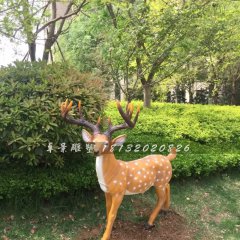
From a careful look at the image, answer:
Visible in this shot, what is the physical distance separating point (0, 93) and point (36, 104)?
535 mm

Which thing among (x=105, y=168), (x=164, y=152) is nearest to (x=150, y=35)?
(x=164, y=152)

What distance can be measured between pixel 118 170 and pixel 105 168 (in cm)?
20

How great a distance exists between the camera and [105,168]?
3.67 meters

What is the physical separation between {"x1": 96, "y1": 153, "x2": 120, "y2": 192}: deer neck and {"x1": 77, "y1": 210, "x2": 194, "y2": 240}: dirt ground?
83 cm

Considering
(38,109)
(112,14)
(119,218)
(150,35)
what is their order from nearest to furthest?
(38,109) < (119,218) < (150,35) < (112,14)

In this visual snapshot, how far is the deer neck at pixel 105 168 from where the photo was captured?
363cm

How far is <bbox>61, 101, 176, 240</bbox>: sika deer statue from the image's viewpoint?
3.59 m

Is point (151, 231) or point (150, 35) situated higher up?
point (150, 35)

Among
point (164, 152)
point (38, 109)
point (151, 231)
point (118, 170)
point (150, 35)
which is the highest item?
point (150, 35)

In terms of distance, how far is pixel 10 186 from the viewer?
4.25 m

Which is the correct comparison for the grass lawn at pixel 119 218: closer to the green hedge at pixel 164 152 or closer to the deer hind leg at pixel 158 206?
the deer hind leg at pixel 158 206

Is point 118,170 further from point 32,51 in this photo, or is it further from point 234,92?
point 234,92

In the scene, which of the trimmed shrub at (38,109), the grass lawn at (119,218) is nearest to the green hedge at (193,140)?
the grass lawn at (119,218)

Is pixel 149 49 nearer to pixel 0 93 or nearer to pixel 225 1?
pixel 225 1
